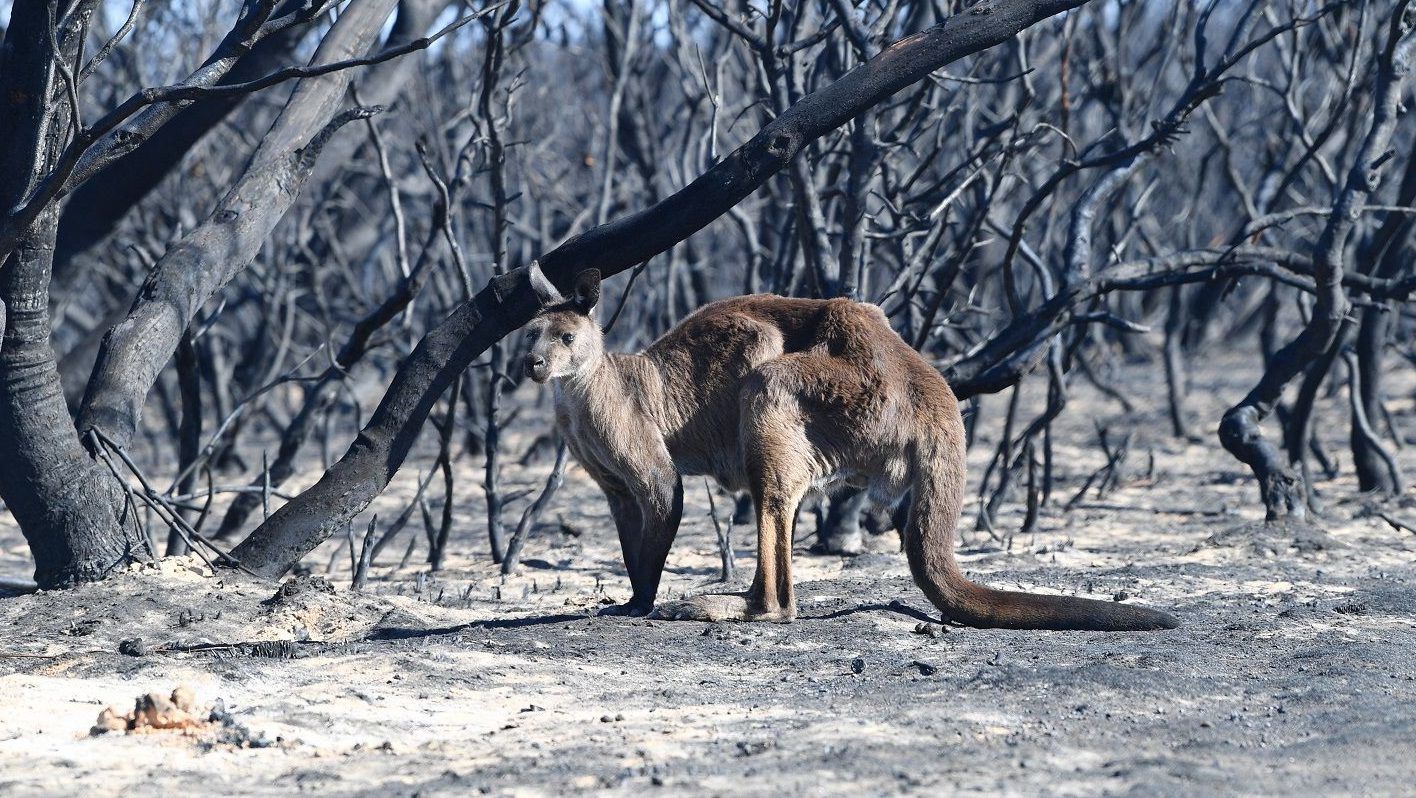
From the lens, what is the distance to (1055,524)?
28.7ft

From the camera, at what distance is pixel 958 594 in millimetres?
5531

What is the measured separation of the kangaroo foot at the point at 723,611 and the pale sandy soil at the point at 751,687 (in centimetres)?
5

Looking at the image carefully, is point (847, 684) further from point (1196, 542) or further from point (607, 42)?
point (607, 42)

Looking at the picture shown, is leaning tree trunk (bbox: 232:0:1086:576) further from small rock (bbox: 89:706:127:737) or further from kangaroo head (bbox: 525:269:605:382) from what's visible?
small rock (bbox: 89:706:127:737)

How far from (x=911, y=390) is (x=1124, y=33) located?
6.28m

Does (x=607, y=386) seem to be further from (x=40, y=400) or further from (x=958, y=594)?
(x=40, y=400)

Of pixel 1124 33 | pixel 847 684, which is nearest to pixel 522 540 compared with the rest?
pixel 847 684

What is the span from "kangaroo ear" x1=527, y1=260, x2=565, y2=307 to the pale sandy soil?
1225 millimetres

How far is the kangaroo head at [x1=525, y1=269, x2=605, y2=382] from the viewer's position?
5.73 meters

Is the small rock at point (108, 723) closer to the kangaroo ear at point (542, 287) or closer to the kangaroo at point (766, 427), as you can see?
the kangaroo at point (766, 427)

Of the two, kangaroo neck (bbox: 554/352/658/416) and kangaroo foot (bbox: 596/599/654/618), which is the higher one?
kangaroo neck (bbox: 554/352/658/416)

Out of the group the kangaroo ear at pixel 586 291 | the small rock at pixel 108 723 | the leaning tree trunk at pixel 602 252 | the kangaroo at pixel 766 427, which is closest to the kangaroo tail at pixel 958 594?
the kangaroo at pixel 766 427

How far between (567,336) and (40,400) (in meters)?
1.91

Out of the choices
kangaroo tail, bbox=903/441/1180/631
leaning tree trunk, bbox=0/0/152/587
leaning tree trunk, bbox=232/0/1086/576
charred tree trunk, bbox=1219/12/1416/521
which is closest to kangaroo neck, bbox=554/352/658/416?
leaning tree trunk, bbox=232/0/1086/576
